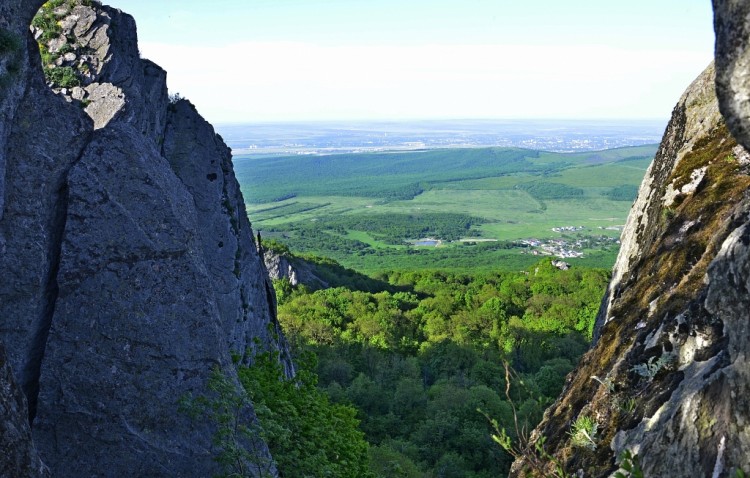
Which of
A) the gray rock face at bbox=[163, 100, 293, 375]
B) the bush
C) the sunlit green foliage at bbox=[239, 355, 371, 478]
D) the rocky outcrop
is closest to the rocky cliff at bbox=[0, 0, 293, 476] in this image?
the sunlit green foliage at bbox=[239, 355, 371, 478]

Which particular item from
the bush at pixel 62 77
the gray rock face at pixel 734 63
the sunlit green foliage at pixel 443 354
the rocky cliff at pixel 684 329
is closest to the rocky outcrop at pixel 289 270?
the sunlit green foliage at pixel 443 354

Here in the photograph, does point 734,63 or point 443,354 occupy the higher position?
point 734,63

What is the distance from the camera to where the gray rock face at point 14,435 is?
804 cm

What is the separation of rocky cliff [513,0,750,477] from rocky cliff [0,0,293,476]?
6862 mm

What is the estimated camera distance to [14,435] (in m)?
8.23

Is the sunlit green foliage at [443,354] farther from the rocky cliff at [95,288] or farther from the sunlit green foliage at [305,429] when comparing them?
the rocky cliff at [95,288]

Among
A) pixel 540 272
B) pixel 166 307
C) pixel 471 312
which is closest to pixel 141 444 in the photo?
pixel 166 307

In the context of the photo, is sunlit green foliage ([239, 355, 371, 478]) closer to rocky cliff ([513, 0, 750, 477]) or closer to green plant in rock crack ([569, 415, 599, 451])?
rocky cliff ([513, 0, 750, 477])

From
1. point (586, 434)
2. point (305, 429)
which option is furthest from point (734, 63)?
point (305, 429)

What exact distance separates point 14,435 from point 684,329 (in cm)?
883

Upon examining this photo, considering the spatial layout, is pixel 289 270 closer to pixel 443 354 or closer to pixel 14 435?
pixel 443 354

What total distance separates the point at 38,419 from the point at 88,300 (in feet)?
7.93

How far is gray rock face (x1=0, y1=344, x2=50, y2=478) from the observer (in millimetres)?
8039

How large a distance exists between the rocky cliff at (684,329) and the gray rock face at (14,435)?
670cm
